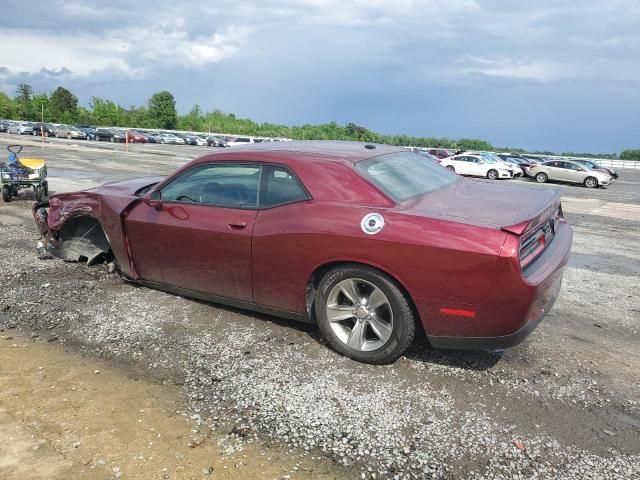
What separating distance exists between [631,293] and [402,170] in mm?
3394

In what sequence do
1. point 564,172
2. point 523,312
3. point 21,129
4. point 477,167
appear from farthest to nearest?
1. point 21,129
2. point 477,167
3. point 564,172
4. point 523,312

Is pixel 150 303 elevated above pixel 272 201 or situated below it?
below

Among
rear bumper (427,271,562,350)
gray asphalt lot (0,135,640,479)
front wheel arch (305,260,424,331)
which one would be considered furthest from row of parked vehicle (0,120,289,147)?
rear bumper (427,271,562,350)

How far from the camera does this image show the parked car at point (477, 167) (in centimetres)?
2936

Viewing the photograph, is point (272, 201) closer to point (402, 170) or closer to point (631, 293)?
point (402, 170)

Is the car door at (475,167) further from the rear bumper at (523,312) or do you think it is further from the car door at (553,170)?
the rear bumper at (523,312)

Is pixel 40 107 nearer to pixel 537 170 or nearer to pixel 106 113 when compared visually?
pixel 106 113

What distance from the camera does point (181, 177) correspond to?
4.64 metres

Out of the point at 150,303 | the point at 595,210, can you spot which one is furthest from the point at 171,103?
the point at 150,303

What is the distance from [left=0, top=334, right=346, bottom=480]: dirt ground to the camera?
2.62 metres

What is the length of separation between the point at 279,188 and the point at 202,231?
0.77 m

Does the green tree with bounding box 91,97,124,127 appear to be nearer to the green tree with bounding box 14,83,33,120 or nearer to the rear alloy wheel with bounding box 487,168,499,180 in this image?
the green tree with bounding box 14,83,33,120

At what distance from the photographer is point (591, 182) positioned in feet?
87.6


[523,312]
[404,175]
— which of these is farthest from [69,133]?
[523,312]
